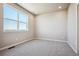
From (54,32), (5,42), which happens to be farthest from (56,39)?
(5,42)

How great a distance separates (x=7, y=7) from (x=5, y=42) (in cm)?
145

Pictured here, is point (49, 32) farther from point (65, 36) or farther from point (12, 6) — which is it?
point (12, 6)

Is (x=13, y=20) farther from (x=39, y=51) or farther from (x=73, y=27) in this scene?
(x=73, y=27)

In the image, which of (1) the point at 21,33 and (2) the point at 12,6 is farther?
(1) the point at 21,33

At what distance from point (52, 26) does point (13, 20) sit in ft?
6.58

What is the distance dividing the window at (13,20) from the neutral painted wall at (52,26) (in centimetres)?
75

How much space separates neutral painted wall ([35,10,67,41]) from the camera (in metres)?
4.48

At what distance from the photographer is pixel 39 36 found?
4.46 m

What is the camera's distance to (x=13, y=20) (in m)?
4.12

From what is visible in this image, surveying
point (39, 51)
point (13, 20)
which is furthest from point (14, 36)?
point (39, 51)

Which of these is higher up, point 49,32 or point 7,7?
point 7,7

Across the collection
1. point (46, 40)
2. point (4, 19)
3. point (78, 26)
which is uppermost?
point (4, 19)

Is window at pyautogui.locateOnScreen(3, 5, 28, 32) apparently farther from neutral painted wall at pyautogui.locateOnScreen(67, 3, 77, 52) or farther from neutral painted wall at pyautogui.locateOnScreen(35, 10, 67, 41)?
neutral painted wall at pyautogui.locateOnScreen(67, 3, 77, 52)

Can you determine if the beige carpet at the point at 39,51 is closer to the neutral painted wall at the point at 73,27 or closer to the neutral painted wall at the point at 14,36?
the neutral painted wall at the point at 73,27
